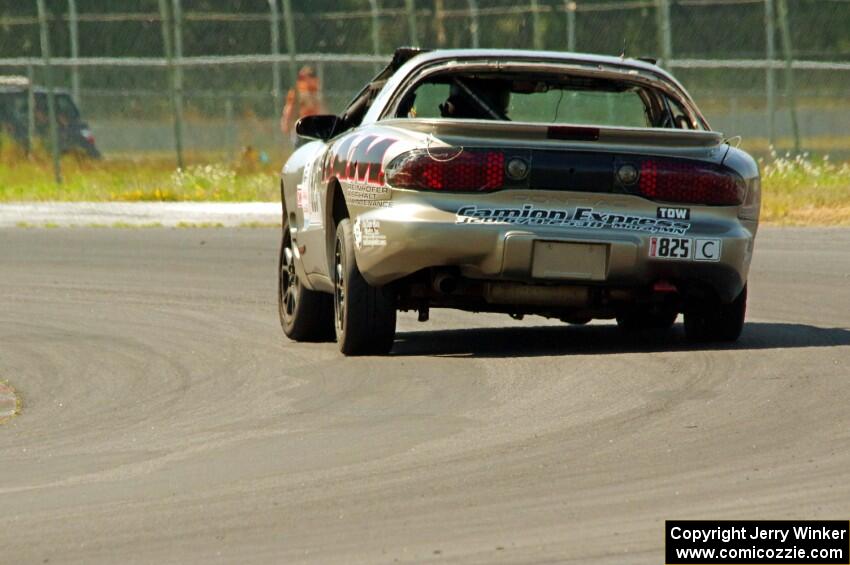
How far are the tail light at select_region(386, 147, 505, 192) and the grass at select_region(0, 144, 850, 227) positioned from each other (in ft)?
37.9

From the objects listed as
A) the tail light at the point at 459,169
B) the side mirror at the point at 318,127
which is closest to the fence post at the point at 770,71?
the side mirror at the point at 318,127

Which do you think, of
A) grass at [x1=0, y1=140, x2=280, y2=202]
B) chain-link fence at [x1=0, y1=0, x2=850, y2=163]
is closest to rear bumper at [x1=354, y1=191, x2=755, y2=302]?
grass at [x1=0, y1=140, x2=280, y2=202]

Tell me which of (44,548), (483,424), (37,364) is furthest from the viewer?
(37,364)

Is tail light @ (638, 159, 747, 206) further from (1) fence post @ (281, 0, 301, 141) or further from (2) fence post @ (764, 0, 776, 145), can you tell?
(1) fence post @ (281, 0, 301, 141)

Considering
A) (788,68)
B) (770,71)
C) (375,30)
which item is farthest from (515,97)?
(375,30)

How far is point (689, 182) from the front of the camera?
30.1ft

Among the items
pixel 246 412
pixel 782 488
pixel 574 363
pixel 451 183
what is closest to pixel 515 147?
pixel 451 183

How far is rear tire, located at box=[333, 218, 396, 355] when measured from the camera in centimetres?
941

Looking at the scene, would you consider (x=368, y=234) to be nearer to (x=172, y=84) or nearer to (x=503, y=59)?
(x=503, y=59)

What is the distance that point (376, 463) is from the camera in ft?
22.3

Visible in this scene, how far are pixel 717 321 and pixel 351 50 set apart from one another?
19.3m

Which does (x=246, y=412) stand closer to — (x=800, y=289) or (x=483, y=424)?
(x=483, y=424)

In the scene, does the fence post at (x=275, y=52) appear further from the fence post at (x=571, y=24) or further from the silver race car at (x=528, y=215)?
the silver race car at (x=528, y=215)

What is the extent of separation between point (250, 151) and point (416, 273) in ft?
63.9
